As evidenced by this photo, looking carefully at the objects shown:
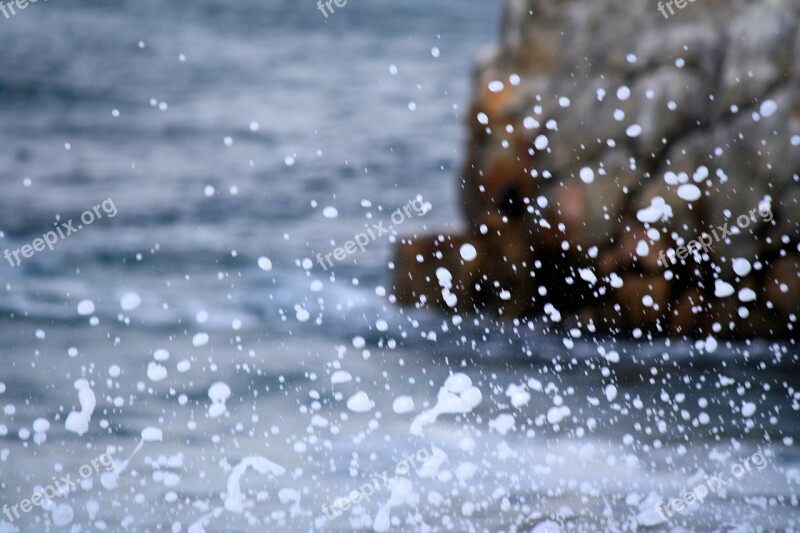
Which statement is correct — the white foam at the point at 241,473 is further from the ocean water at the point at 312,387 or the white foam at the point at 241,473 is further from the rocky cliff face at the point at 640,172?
the rocky cliff face at the point at 640,172

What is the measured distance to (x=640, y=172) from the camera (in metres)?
4.21

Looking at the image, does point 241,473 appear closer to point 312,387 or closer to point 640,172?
point 312,387

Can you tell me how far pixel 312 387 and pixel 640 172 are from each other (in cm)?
138

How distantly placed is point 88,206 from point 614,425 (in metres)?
5.23

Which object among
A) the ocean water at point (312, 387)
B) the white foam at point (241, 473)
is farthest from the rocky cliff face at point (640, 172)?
the white foam at point (241, 473)

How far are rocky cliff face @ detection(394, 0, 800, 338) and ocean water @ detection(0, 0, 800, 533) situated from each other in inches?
5.9

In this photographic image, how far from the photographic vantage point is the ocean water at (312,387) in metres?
2.93

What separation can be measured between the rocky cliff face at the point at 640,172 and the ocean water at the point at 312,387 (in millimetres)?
150

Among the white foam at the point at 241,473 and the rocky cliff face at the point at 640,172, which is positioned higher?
the rocky cliff face at the point at 640,172

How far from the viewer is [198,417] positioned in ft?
11.9

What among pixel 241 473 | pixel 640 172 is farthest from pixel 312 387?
pixel 640 172

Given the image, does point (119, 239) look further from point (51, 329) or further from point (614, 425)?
point (614, 425)

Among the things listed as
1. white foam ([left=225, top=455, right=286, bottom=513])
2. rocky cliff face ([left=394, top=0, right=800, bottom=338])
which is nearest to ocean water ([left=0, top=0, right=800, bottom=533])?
white foam ([left=225, top=455, right=286, bottom=513])

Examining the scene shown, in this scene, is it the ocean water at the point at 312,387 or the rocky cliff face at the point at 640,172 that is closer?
the ocean water at the point at 312,387
